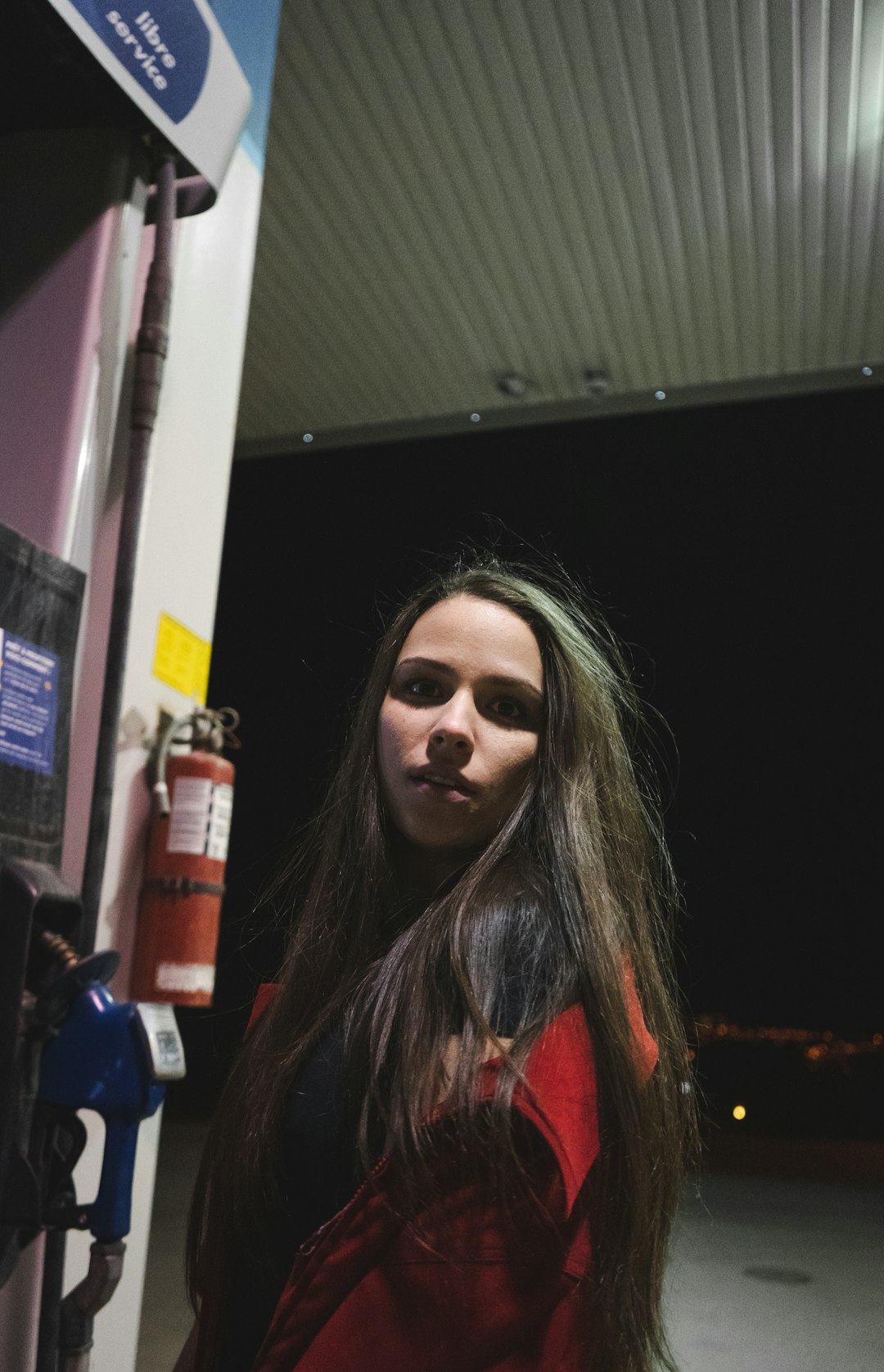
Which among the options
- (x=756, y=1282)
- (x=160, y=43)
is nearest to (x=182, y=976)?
(x=160, y=43)

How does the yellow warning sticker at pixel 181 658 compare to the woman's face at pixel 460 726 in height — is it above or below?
above

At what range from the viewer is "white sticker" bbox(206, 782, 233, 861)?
1812 millimetres

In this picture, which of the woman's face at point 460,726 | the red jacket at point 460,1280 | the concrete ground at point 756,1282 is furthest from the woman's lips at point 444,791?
the concrete ground at point 756,1282

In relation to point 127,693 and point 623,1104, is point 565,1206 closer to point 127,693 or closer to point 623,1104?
point 623,1104

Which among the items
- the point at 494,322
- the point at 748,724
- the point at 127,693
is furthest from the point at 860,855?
the point at 127,693

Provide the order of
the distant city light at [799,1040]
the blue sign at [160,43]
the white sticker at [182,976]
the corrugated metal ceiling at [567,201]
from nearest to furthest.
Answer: the blue sign at [160,43] → the white sticker at [182,976] → the corrugated metal ceiling at [567,201] → the distant city light at [799,1040]

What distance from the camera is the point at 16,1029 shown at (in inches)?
42.3

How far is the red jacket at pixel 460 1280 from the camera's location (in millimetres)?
916

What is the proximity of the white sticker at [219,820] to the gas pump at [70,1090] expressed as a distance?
647 mm

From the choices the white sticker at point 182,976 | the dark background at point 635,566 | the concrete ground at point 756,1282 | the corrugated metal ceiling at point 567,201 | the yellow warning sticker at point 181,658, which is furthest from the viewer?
the dark background at point 635,566

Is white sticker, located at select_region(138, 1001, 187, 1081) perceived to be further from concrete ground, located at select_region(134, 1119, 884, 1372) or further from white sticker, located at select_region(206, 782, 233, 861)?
concrete ground, located at select_region(134, 1119, 884, 1372)

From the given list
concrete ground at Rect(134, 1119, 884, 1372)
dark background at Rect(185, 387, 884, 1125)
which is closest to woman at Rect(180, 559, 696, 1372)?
concrete ground at Rect(134, 1119, 884, 1372)

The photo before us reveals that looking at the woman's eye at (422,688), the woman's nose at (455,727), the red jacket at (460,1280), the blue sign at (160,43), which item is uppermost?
the blue sign at (160,43)

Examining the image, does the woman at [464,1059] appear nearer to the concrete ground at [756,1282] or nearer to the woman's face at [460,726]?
the woman's face at [460,726]
